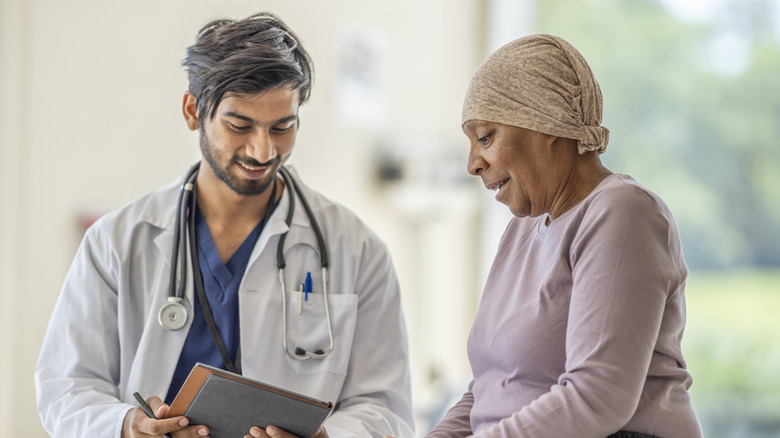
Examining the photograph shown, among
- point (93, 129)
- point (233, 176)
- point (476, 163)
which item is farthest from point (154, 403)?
point (93, 129)

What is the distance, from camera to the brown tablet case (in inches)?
55.1

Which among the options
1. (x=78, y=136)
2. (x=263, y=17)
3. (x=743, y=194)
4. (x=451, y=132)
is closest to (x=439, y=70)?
(x=451, y=132)

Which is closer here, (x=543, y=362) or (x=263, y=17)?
(x=543, y=362)

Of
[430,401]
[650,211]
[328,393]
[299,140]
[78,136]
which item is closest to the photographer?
[650,211]

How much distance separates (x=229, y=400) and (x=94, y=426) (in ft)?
1.26

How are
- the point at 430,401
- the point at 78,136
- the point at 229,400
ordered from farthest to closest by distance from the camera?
the point at 430,401
the point at 78,136
the point at 229,400

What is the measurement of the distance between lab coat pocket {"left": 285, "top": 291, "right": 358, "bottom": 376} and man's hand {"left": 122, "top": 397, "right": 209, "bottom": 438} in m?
0.32

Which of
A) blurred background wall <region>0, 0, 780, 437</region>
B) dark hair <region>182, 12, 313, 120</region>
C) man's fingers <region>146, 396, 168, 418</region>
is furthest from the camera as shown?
blurred background wall <region>0, 0, 780, 437</region>

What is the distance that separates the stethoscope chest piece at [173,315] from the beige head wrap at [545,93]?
810 mm

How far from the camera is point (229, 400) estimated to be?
1.44 m

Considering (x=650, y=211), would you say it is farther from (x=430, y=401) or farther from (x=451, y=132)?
(x=451, y=132)

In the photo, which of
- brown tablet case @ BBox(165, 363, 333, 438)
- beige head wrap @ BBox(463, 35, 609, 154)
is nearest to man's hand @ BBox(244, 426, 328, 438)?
brown tablet case @ BBox(165, 363, 333, 438)

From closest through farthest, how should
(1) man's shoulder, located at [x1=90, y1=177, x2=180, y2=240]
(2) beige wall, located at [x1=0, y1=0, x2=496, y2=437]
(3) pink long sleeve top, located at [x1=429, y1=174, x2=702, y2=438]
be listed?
1. (3) pink long sleeve top, located at [x1=429, y1=174, x2=702, y2=438]
2. (1) man's shoulder, located at [x1=90, y1=177, x2=180, y2=240]
3. (2) beige wall, located at [x1=0, y1=0, x2=496, y2=437]

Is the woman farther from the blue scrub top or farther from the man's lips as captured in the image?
the blue scrub top
